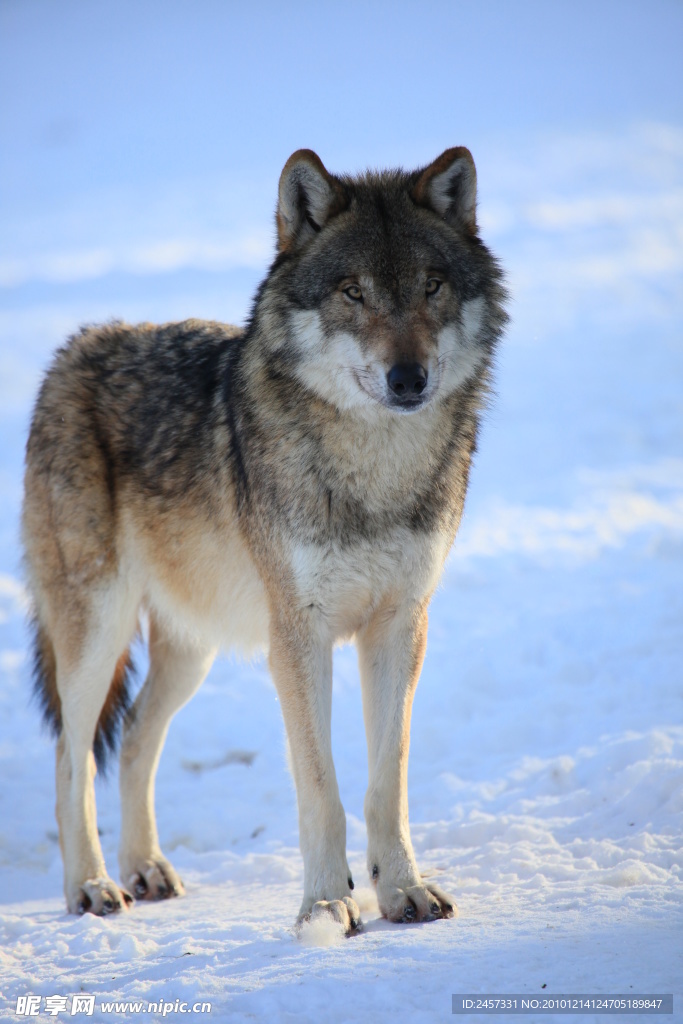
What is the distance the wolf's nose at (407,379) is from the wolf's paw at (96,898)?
224cm

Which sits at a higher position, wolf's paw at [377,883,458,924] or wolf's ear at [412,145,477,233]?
wolf's ear at [412,145,477,233]

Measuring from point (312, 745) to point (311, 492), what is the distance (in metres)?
0.81

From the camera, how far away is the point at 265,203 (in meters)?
17.0

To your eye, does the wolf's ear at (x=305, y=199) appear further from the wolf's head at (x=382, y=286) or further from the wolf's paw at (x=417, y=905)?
the wolf's paw at (x=417, y=905)

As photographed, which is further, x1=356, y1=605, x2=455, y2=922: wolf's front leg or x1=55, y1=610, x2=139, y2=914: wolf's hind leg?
x1=55, y1=610, x2=139, y2=914: wolf's hind leg

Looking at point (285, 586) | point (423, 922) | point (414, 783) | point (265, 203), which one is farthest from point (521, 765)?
point (265, 203)

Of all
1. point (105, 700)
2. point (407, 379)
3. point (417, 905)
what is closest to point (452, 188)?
point (407, 379)

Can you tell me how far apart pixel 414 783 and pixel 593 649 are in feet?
5.61

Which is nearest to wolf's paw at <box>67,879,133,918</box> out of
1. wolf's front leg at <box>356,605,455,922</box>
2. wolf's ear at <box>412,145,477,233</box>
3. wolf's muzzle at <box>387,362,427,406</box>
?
wolf's front leg at <box>356,605,455,922</box>

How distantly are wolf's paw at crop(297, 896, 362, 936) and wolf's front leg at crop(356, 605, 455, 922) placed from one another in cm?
15

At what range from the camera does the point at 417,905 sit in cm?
296

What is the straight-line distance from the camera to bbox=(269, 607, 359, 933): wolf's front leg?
9.78ft

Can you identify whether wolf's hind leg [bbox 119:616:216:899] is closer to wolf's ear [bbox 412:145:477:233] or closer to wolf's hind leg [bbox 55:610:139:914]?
wolf's hind leg [bbox 55:610:139:914]

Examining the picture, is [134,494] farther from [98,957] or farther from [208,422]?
[98,957]
